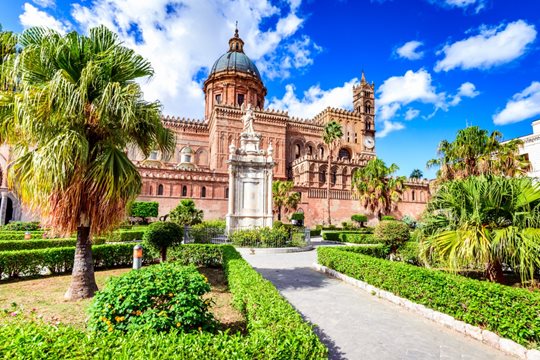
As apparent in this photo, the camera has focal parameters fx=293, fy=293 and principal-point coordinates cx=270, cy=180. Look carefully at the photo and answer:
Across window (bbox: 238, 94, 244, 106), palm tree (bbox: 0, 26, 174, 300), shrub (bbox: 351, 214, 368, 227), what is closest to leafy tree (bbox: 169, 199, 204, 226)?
palm tree (bbox: 0, 26, 174, 300)

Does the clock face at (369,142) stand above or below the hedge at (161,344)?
above

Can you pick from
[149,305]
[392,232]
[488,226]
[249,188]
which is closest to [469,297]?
[488,226]

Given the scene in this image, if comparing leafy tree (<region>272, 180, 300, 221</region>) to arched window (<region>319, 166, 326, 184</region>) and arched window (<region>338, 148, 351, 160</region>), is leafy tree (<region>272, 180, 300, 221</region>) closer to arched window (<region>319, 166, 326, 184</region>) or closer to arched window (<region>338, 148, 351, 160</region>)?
arched window (<region>319, 166, 326, 184</region>)

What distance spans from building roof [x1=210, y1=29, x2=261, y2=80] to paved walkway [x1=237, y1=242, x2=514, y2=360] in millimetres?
52410

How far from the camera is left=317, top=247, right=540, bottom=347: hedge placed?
15.7ft

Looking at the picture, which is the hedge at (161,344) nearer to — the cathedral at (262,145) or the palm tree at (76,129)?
the palm tree at (76,129)

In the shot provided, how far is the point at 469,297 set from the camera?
5.66 metres

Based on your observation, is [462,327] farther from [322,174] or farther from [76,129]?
[322,174]

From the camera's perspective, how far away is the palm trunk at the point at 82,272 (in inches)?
290

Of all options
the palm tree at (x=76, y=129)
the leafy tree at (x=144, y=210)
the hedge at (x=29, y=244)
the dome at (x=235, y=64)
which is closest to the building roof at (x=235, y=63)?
the dome at (x=235, y=64)

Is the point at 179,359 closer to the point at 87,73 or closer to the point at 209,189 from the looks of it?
the point at 87,73

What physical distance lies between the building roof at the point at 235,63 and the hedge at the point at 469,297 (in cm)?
5298

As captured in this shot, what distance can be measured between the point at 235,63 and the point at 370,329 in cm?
5632

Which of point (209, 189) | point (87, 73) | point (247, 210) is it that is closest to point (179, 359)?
point (87, 73)
